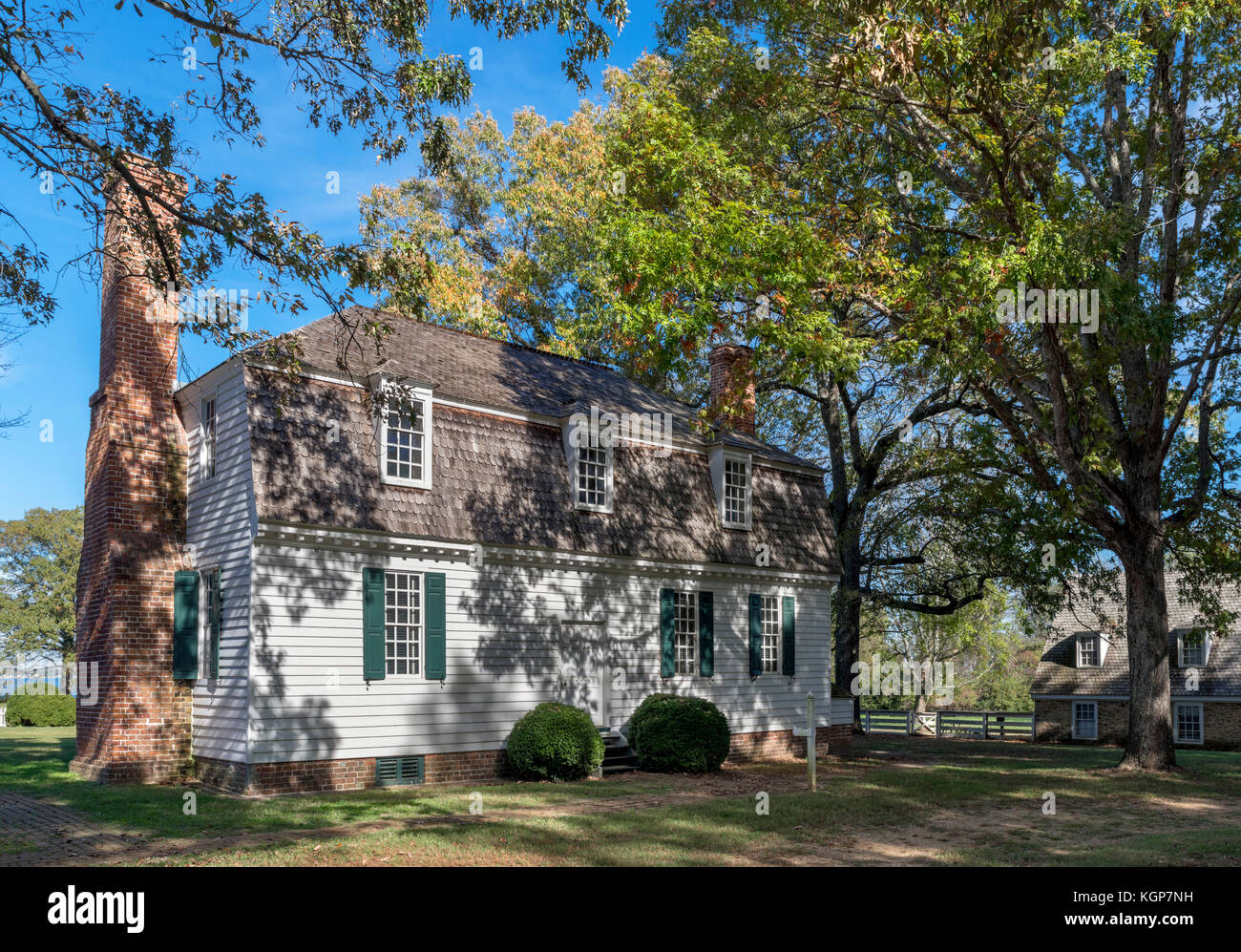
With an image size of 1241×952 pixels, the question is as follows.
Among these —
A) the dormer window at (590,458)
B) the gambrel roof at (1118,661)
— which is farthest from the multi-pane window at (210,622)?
the gambrel roof at (1118,661)

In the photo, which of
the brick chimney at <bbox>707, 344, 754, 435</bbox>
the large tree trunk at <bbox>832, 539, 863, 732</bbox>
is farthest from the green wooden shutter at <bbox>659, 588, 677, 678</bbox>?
the large tree trunk at <bbox>832, 539, 863, 732</bbox>

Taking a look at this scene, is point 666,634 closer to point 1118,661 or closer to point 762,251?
point 762,251

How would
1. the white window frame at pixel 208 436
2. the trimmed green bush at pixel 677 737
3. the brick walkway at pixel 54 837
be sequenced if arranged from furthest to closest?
the trimmed green bush at pixel 677 737
the white window frame at pixel 208 436
the brick walkway at pixel 54 837

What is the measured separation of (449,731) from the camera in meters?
16.4

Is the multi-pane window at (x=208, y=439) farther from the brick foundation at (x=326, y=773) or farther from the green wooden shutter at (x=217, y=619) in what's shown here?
the brick foundation at (x=326, y=773)

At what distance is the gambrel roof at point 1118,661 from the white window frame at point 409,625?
88.6 ft

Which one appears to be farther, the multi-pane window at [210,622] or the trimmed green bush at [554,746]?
the trimmed green bush at [554,746]

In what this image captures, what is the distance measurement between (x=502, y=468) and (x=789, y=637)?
8416 mm

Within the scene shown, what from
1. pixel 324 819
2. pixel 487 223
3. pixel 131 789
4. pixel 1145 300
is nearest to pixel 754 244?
pixel 1145 300

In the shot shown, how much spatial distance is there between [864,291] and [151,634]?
46.1 feet

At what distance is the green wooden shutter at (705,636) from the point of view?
20453 mm

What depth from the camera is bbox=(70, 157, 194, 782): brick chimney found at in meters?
16.0

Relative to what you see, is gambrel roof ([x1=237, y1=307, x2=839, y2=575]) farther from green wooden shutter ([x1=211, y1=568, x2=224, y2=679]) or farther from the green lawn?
the green lawn

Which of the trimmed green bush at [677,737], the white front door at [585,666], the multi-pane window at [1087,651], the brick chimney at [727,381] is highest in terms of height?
the brick chimney at [727,381]
